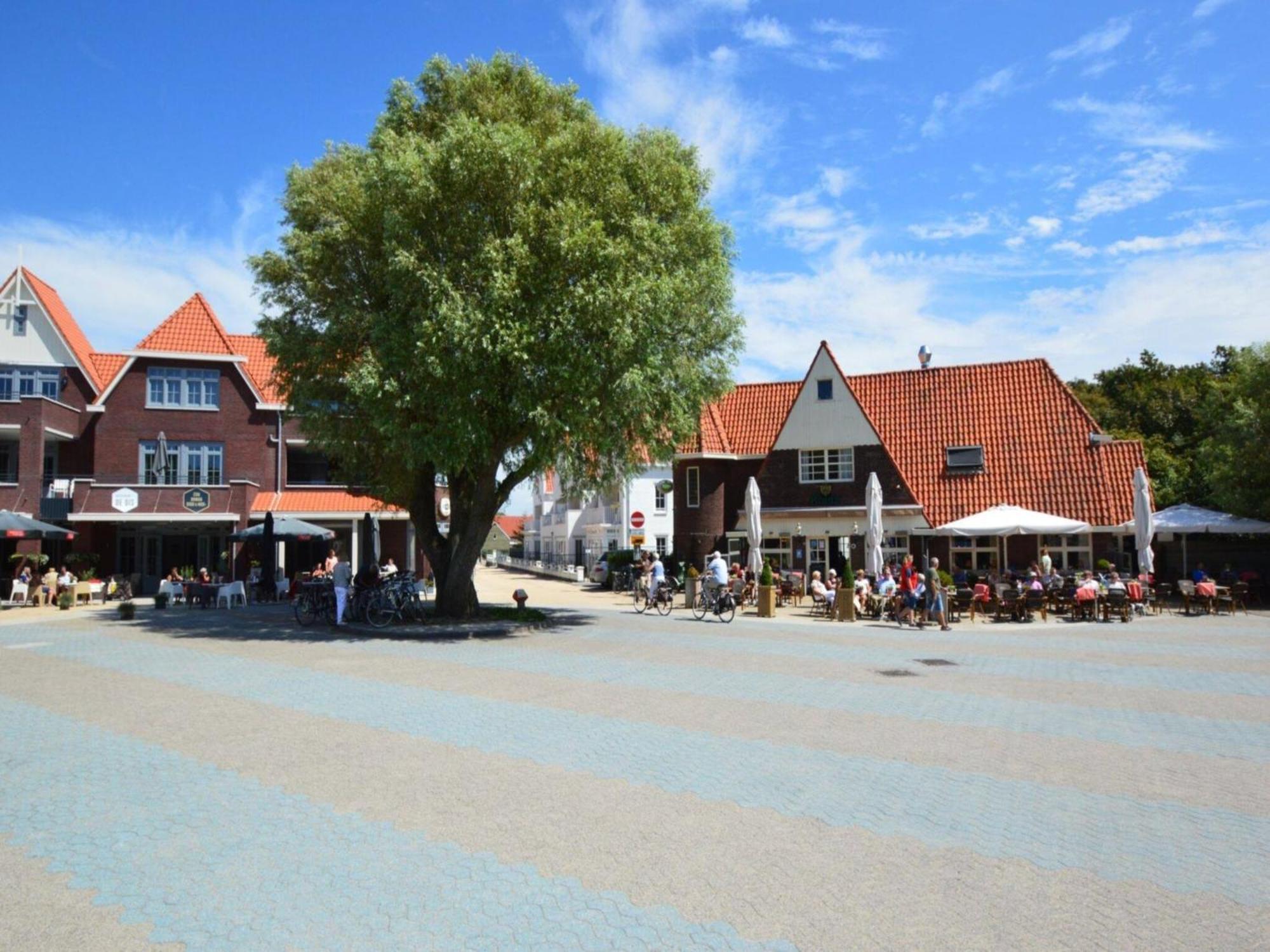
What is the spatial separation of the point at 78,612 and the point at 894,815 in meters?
27.4

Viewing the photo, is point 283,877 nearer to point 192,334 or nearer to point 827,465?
point 827,465

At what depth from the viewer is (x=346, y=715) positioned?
35.6 ft

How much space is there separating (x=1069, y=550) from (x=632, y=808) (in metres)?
29.5

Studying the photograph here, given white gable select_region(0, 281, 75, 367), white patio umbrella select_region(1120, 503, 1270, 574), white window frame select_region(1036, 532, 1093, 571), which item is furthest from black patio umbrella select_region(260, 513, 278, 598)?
white patio umbrella select_region(1120, 503, 1270, 574)

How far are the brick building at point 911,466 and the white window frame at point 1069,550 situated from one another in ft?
0.16

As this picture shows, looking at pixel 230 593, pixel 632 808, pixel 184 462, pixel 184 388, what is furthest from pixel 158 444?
pixel 632 808

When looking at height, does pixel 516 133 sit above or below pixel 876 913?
above

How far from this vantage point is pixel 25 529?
2805 cm

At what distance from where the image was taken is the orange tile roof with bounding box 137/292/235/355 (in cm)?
3728

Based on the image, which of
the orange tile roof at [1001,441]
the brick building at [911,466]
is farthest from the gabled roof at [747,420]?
the orange tile roof at [1001,441]

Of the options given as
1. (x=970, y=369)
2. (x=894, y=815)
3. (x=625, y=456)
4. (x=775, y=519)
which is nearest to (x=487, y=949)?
(x=894, y=815)

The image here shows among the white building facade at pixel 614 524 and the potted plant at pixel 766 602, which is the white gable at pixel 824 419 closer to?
the white building facade at pixel 614 524

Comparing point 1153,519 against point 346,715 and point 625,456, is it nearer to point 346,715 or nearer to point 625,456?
point 625,456

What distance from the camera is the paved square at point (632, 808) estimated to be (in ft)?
17.0
